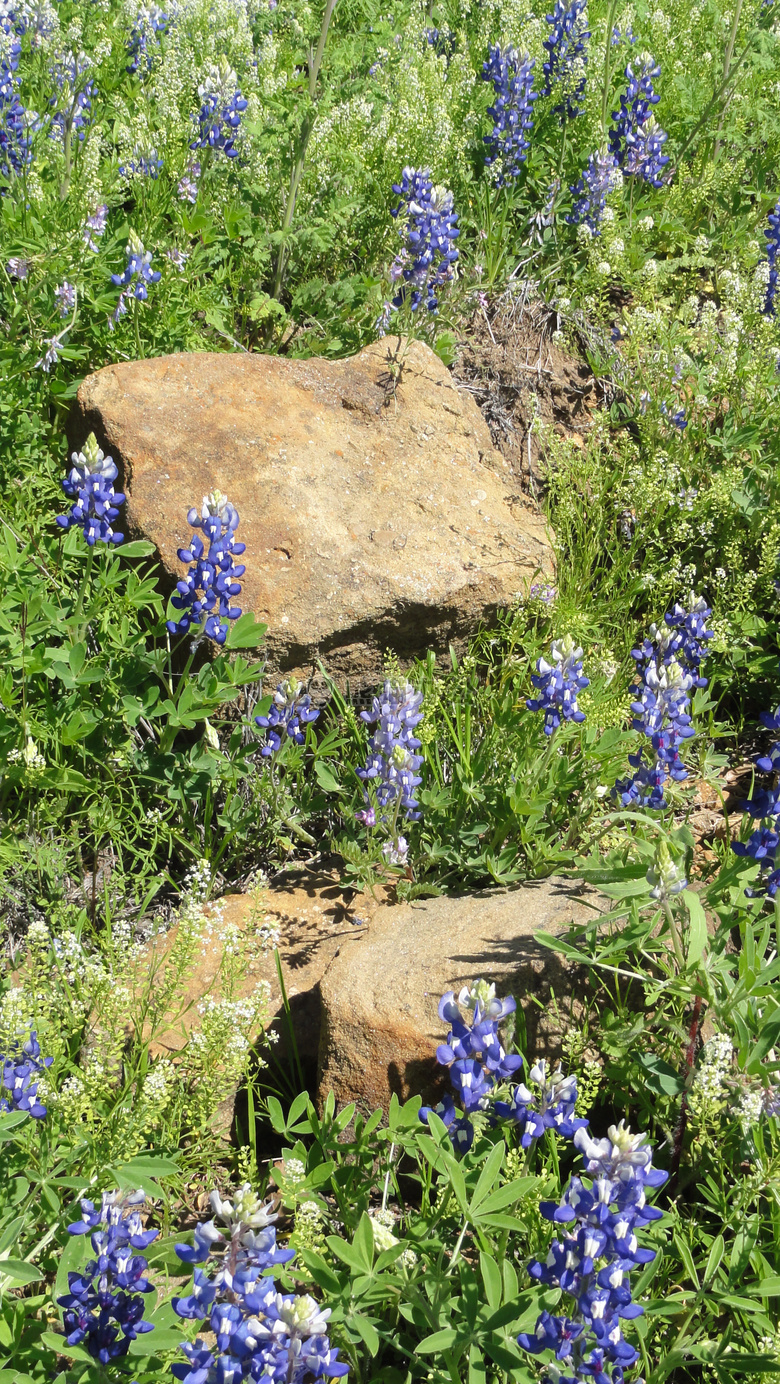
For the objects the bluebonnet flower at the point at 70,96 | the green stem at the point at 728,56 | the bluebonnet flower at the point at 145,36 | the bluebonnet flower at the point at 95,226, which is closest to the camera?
the bluebonnet flower at the point at 95,226

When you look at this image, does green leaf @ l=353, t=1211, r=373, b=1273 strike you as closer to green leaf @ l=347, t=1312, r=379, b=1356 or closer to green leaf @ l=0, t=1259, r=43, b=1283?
green leaf @ l=347, t=1312, r=379, b=1356

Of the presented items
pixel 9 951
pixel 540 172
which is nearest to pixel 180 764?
pixel 9 951

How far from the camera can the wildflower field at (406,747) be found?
196 cm

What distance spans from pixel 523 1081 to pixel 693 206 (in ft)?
14.8

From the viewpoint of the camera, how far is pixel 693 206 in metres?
5.23

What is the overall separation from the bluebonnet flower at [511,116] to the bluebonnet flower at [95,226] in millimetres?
1958

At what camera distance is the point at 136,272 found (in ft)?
12.6

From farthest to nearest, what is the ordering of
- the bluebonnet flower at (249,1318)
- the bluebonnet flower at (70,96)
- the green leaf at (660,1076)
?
→ the bluebonnet flower at (70,96) < the green leaf at (660,1076) < the bluebonnet flower at (249,1318)

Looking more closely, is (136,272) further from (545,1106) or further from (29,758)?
(545,1106)

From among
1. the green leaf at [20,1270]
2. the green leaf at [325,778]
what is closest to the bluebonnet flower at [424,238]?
the green leaf at [325,778]

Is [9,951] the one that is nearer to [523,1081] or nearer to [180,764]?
[180,764]

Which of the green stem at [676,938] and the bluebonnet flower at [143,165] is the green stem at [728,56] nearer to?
the bluebonnet flower at [143,165]

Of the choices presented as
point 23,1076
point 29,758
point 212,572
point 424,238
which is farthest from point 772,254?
point 23,1076

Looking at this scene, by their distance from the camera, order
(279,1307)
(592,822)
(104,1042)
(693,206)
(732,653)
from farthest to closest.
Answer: (693,206)
(732,653)
(592,822)
(104,1042)
(279,1307)
